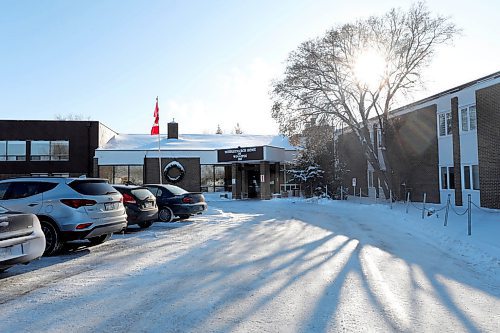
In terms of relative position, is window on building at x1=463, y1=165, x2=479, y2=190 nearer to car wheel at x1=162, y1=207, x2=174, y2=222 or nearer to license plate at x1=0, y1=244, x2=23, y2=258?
car wheel at x1=162, y1=207, x2=174, y2=222

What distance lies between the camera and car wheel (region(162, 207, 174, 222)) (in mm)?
16453

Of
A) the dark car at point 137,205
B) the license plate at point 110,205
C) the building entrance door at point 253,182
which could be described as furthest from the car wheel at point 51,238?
the building entrance door at point 253,182

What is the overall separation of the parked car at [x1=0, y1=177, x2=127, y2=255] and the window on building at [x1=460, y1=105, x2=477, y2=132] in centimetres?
1815

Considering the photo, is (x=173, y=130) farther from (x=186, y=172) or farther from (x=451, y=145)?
(x=451, y=145)

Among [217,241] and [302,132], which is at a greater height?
[302,132]

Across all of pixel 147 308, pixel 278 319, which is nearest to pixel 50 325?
pixel 147 308

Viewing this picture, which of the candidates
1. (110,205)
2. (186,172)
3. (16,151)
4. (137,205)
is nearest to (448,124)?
(137,205)

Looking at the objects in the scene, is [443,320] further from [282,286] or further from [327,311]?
[282,286]

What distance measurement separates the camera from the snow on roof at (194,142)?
40.5m

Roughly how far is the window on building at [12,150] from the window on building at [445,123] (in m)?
33.6

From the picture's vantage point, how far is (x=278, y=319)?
5.09 metres

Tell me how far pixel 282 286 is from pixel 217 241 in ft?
16.0

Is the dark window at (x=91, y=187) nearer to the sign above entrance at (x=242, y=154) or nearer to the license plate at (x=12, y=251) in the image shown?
the license plate at (x=12, y=251)

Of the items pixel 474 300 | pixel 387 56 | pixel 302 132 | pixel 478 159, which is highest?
pixel 387 56
